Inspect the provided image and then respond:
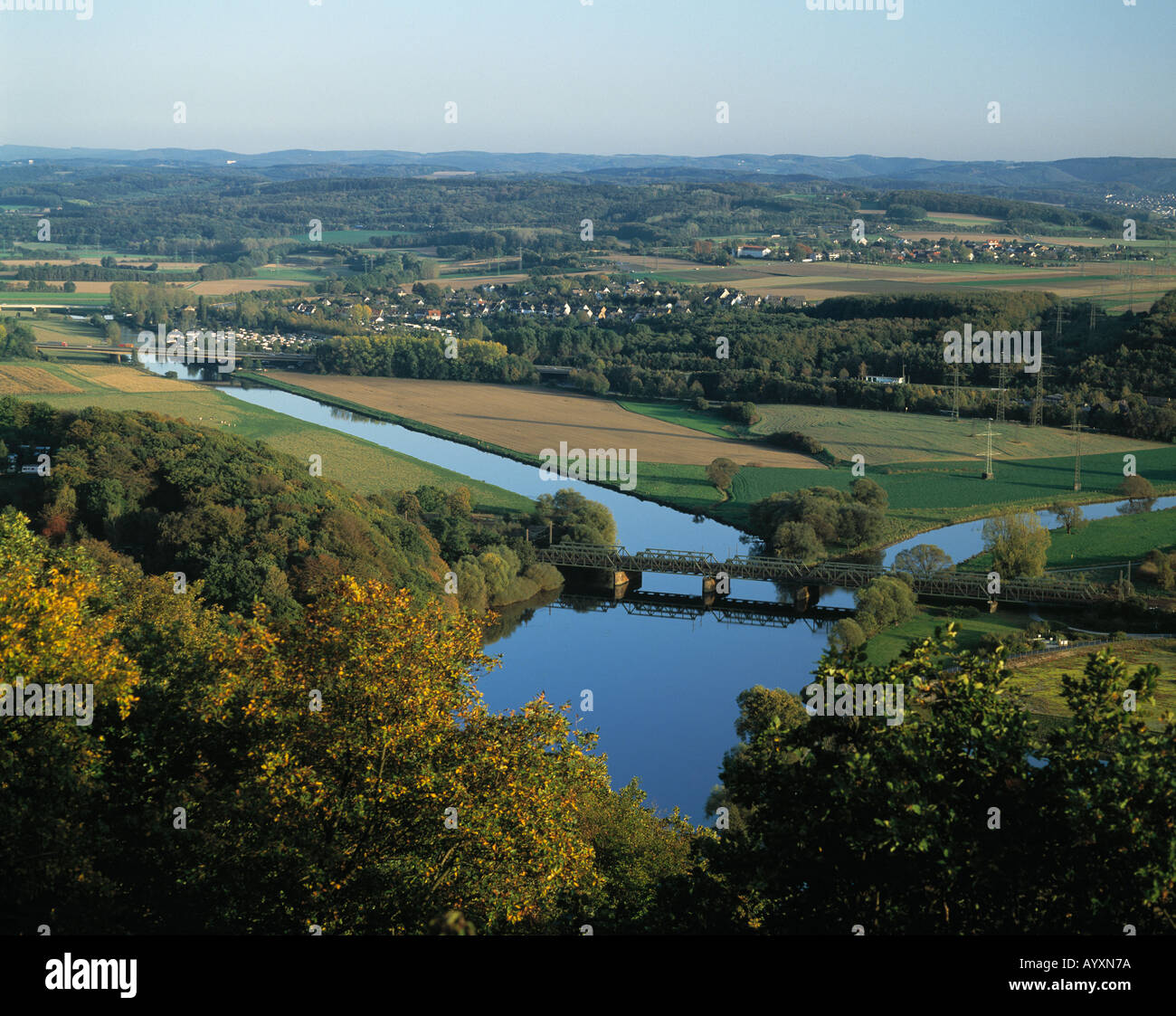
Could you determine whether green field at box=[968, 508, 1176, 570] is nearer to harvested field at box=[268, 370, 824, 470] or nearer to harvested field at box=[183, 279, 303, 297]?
harvested field at box=[268, 370, 824, 470]

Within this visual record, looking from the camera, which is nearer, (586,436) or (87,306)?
(586,436)

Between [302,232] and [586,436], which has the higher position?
[302,232]

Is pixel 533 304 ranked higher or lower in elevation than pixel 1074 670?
higher

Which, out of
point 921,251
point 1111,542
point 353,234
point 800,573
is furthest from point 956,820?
point 353,234

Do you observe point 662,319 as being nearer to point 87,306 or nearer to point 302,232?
point 87,306

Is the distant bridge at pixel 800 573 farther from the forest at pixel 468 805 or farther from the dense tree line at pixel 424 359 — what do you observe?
the dense tree line at pixel 424 359

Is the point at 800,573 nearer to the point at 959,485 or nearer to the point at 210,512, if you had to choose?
the point at 959,485
